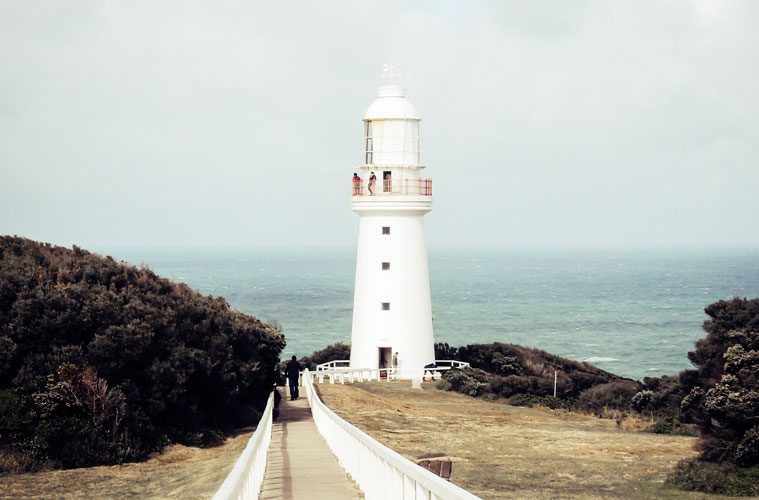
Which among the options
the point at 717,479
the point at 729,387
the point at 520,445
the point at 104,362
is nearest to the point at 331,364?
the point at 520,445

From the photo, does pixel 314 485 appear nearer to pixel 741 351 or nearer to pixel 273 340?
pixel 741 351

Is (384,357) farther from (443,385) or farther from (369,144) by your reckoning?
(369,144)

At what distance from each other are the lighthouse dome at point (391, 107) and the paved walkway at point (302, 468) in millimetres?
16545

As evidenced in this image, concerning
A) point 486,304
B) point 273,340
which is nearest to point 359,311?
point 273,340

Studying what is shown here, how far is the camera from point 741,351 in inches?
744

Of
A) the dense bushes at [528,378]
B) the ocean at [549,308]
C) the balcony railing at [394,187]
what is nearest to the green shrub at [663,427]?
the dense bushes at [528,378]

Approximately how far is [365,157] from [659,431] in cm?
1622

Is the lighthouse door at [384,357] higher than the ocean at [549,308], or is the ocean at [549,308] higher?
the ocean at [549,308]

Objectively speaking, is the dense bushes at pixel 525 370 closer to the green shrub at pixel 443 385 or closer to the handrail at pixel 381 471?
the green shrub at pixel 443 385

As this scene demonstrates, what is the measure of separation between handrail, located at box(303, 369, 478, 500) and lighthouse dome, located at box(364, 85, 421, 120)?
20999 millimetres

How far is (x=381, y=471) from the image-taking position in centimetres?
1085

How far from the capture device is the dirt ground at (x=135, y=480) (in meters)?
16.3

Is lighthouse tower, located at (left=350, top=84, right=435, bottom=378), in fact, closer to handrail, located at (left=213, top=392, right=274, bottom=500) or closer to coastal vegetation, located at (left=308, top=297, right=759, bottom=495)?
coastal vegetation, located at (left=308, top=297, right=759, bottom=495)

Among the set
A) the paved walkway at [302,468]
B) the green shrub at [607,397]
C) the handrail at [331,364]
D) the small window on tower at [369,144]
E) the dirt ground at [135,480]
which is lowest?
the dirt ground at [135,480]
